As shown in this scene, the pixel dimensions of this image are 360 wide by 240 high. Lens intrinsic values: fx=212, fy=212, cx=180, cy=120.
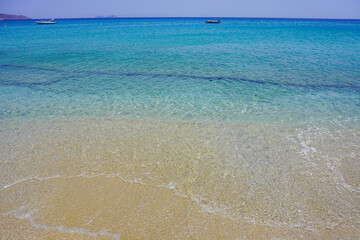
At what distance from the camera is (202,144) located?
5906 mm

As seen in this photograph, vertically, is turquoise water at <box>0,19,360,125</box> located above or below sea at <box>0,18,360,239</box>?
above

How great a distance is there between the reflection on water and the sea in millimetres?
22

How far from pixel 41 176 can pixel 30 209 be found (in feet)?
3.24

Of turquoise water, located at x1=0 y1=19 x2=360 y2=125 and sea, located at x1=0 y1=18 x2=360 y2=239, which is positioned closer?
sea, located at x1=0 y1=18 x2=360 y2=239

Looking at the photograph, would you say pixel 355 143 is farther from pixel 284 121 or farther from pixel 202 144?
pixel 202 144

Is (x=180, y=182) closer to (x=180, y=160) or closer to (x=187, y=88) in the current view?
(x=180, y=160)

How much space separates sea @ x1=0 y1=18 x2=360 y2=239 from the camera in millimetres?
3617

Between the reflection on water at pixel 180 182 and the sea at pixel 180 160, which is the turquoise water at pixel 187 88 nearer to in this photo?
the sea at pixel 180 160

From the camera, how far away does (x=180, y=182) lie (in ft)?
14.8

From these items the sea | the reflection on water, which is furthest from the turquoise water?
the reflection on water

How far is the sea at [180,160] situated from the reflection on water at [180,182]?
0.02 m

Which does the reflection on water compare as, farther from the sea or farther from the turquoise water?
the turquoise water

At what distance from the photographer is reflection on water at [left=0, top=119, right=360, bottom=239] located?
3562mm

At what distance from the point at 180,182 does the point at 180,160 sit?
0.79 meters
